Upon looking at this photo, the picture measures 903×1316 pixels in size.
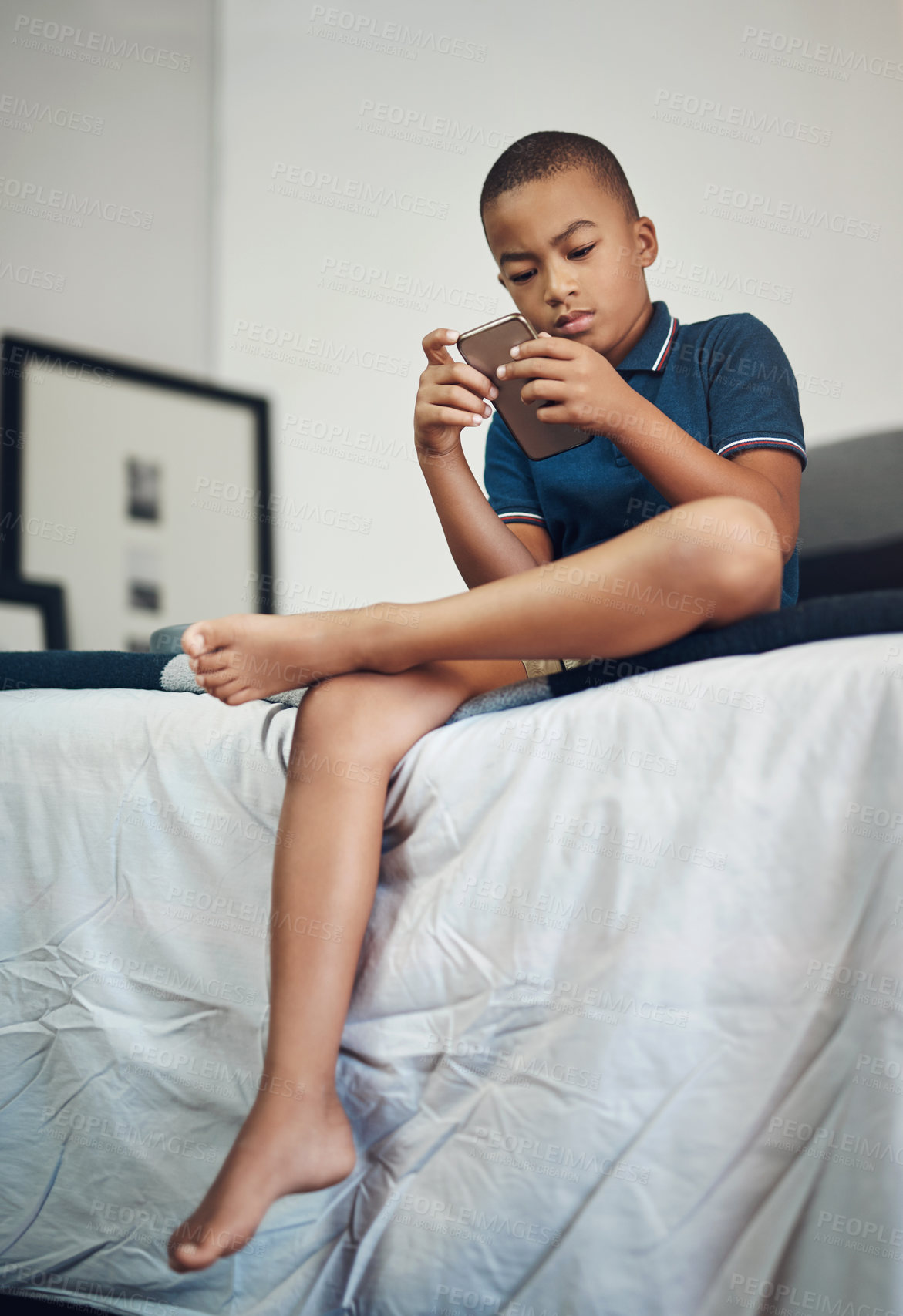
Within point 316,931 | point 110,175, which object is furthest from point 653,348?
point 110,175

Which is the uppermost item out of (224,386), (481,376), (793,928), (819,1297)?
(224,386)

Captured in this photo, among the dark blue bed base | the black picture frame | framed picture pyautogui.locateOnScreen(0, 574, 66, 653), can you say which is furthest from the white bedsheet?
the black picture frame

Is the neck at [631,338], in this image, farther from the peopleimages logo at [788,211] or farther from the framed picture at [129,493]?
the framed picture at [129,493]

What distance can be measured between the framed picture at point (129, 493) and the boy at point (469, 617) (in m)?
1.26

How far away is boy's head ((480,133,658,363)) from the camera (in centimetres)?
101

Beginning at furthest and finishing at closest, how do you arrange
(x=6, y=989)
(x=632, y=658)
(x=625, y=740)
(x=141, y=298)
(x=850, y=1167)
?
1. (x=141, y=298)
2. (x=6, y=989)
3. (x=632, y=658)
4. (x=625, y=740)
5. (x=850, y=1167)

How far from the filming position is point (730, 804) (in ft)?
1.77

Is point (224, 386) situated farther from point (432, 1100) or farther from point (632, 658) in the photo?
point (432, 1100)

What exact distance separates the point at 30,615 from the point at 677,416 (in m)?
1.53

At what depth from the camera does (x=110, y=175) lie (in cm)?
220

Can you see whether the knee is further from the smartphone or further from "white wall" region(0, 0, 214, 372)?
"white wall" region(0, 0, 214, 372)

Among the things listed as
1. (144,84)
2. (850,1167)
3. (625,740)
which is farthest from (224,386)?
(850,1167)

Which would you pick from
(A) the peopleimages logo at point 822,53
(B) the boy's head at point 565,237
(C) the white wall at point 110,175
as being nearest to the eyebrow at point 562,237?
(B) the boy's head at point 565,237

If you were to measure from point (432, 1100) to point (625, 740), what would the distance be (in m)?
0.27
